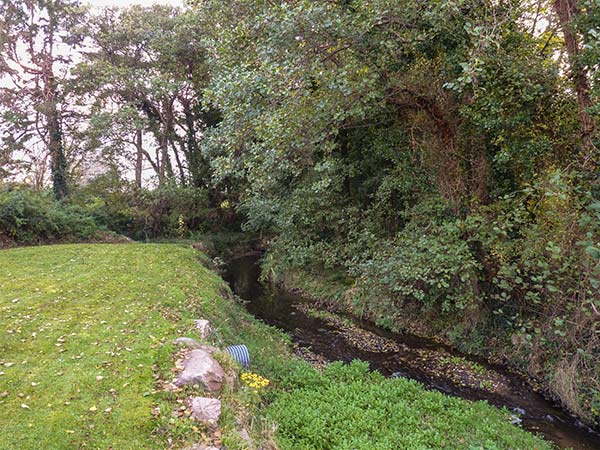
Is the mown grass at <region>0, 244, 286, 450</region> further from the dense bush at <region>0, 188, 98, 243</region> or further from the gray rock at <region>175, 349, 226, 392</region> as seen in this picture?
the dense bush at <region>0, 188, 98, 243</region>

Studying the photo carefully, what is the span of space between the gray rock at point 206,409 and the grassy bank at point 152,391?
13 cm

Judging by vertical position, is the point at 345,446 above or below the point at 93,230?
below

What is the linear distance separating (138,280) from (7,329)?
3143 millimetres

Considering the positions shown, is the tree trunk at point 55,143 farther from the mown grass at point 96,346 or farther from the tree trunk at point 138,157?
the mown grass at point 96,346

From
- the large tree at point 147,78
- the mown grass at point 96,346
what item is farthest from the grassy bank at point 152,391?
the large tree at point 147,78

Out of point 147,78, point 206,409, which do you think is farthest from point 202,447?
point 147,78

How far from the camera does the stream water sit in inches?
224

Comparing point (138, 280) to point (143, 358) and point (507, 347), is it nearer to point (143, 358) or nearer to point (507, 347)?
point (143, 358)

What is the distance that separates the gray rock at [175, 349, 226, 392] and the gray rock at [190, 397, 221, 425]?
27cm

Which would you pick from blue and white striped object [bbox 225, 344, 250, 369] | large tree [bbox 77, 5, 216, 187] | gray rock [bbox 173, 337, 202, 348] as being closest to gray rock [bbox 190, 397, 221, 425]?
gray rock [bbox 173, 337, 202, 348]

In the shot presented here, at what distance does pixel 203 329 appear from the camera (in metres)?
5.95

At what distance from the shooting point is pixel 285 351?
26.1 ft

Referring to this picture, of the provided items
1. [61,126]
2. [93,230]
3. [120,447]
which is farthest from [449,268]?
[61,126]

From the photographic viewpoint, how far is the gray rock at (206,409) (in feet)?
12.6
